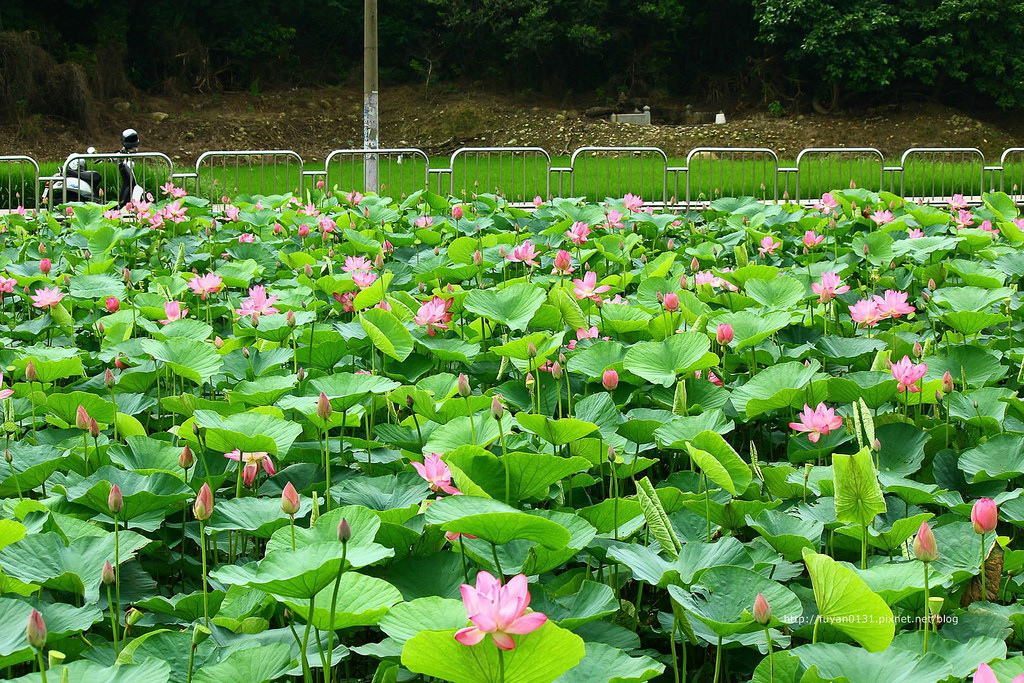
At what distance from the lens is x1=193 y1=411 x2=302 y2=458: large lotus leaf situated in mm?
1149

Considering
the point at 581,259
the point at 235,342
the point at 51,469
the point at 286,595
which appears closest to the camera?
the point at 286,595

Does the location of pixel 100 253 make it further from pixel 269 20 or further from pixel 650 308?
pixel 269 20

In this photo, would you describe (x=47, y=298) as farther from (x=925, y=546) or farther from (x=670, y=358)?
(x=925, y=546)

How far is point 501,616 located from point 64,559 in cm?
53

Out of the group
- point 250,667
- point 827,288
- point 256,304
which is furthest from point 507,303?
point 250,667

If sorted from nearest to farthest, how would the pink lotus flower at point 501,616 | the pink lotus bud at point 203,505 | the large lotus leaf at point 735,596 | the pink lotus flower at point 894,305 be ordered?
the pink lotus flower at point 501,616, the large lotus leaf at point 735,596, the pink lotus bud at point 203,505, the pink lotus flower at point 894,305

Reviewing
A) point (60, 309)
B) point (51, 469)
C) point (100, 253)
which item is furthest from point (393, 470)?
point (100, 253)

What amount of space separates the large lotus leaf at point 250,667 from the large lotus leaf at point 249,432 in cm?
37

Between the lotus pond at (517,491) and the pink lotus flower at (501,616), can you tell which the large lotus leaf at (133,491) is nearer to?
the lotus pond at (517,491)

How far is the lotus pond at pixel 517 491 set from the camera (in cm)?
80

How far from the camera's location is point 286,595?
0.78 meters

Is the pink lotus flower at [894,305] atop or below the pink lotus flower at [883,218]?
atop

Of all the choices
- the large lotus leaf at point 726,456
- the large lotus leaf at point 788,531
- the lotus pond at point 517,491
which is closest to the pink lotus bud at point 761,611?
the lotus pond at point 517,491

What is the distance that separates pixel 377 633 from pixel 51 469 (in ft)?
1.51
